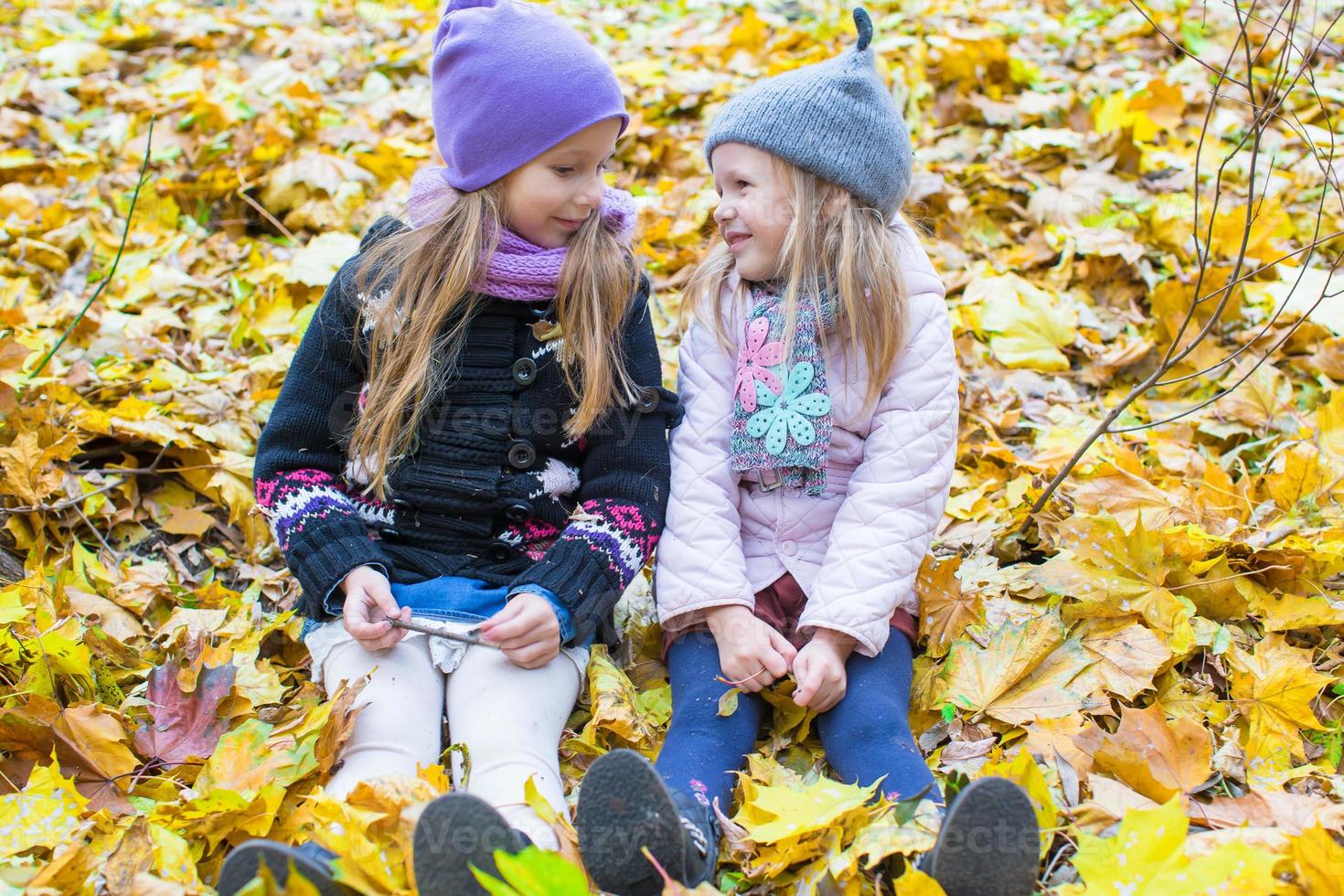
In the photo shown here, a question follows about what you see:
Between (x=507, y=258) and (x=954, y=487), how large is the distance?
1291 millimetres

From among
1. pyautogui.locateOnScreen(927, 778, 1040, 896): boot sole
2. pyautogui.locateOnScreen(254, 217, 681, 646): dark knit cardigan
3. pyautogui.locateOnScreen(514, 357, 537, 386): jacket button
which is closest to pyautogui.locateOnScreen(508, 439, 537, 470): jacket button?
pyautogui.locateOnScreen(254, 217, 681, 646): dark knit cardigan

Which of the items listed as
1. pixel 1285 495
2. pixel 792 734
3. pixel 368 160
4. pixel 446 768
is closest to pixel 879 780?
pixel 792 734

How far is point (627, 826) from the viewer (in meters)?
1.45

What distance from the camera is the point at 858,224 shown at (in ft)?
6.62

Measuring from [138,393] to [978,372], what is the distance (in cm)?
234

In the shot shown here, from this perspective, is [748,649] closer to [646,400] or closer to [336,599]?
[646,400]

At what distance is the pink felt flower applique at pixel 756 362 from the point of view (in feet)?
6.68

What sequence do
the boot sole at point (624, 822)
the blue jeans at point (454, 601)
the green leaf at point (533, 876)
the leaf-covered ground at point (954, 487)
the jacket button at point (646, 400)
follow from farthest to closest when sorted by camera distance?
the jacket button at point (646, 400) < the blue jeans at point (454, 601) < the leaf-covered ground at point (954, 487) < the boot sole at point (624, 822) < the green leaf at point (533, 876)

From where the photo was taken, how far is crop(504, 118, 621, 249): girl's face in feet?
6.53

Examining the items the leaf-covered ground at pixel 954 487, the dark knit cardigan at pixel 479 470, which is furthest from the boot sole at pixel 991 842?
the dark knit cardigan at pixel 479 470

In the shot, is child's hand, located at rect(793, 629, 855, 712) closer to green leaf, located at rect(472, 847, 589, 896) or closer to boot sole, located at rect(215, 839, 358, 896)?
green leaf, located at rect(472, 847, 589, 896)

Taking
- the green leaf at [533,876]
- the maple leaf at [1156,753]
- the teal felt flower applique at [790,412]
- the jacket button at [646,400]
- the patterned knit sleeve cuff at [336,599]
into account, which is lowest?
the patterned knit sleeve cuff at [336,599]

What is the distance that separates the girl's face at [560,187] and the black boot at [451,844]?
1119mm

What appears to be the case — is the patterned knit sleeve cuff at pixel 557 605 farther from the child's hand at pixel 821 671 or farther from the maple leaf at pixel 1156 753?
the maple leaf at pixel 1156 753
